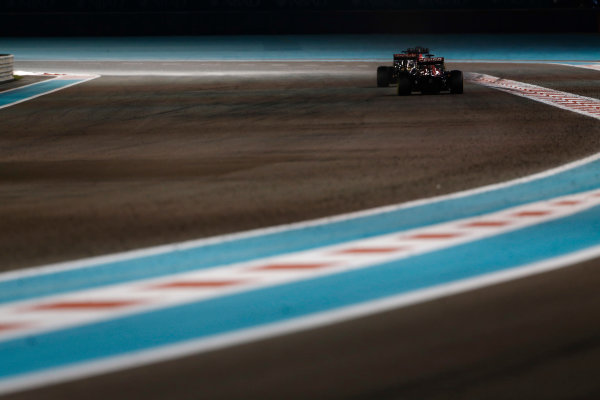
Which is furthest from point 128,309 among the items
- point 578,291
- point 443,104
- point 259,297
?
point 443,104

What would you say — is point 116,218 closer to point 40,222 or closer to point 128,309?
point 40,222

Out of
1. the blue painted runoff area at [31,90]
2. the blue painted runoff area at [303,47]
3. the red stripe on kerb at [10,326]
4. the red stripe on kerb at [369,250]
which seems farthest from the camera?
the blue painted runoff area at [303,47]

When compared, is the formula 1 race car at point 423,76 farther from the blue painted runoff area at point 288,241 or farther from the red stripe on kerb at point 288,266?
the red stripe on kerb at point 288,266

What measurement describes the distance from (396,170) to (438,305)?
560 cm

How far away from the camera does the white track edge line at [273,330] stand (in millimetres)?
5098

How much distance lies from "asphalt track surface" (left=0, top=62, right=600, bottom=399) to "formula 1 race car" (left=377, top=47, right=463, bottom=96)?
505mm

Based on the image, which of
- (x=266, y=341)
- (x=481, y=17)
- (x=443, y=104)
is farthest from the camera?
(x=481, y=17)

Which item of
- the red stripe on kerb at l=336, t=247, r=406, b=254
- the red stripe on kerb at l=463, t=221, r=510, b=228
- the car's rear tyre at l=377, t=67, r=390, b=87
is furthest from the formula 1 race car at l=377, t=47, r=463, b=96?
the red stripe on kerb at l=336, t=247, r=406, b=254

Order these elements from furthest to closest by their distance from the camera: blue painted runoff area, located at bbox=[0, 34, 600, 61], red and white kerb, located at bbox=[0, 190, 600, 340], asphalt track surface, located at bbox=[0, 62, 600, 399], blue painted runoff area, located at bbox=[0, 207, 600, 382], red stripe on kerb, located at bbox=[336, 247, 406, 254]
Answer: blue painted runoff area, located at bbox=[0, 34, 600, 61]
red stripe on kerb, located at bbox=[336, 247, 406, 254]
red and white kerb, located at bbox=[0, 190, 600, 340]
blue painted runoff area, located at bbox=[0, 207, 600, 382]
asphalt track surface, located at bbox=[0, 62, 600, 399]

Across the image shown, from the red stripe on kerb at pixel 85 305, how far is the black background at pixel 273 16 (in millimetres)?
49866

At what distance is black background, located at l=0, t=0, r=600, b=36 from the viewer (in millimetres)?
55062

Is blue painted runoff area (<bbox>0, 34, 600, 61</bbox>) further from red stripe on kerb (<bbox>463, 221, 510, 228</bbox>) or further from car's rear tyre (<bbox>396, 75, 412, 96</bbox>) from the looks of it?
red stripe on kerb (<bbox>463, 221, 510, 228</bbox>)

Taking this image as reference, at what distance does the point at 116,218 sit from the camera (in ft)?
30.2

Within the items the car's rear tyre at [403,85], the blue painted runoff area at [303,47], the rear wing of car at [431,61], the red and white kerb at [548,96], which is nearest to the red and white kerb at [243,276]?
the red and white kerb at [548,96]
